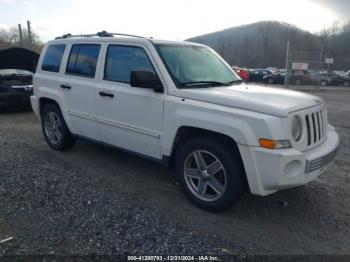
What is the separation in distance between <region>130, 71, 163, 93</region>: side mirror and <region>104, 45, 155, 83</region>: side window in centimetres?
27

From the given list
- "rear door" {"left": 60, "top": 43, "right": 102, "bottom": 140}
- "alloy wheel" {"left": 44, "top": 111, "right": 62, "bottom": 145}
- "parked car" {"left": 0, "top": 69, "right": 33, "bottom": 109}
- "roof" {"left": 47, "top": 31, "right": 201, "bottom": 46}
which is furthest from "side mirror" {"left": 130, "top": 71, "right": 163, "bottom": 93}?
"parked car" {"left": 0, "top": 69, "right": 33, "bottom": 109}

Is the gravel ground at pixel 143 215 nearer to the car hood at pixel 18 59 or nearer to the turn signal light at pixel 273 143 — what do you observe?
the turn signal light at pixel 273 143

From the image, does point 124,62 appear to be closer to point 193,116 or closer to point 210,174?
point 193,116

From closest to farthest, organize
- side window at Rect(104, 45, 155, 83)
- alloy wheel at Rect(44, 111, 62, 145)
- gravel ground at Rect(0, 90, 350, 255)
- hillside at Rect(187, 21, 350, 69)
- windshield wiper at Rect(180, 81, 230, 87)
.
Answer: gravel ground at Rect(0, 90, 350, 255), windshield wiper at Rect(180, 81, 230, 87), side window at Rect(104, 45, 155, 83), alloy wheel at Rect(44, 111, 62, 145), hillside at Rect(187, 21, 350, 69)

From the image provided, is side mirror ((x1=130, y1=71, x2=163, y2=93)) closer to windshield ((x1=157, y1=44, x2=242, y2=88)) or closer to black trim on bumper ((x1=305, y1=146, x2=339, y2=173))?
windshield ((x1=157, y1=44, x2=242, y2=88))

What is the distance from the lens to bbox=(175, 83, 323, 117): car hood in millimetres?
3227

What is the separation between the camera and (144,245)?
10.1 feet

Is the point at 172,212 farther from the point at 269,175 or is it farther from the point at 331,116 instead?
the point at 331,116

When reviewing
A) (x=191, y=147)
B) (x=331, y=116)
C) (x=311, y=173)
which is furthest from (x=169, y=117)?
(x=331, y=116)

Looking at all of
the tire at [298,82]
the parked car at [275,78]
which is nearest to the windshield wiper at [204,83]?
the tire at [298,82]

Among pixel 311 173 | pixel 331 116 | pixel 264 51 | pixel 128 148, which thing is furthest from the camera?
pixel 264 51

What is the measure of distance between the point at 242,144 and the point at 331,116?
792 cm

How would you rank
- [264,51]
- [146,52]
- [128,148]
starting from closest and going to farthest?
1. [146,52]
2. [128,148]
3. [264,51]

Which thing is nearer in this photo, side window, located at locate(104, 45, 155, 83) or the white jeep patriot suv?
the white jeep patriot suv
